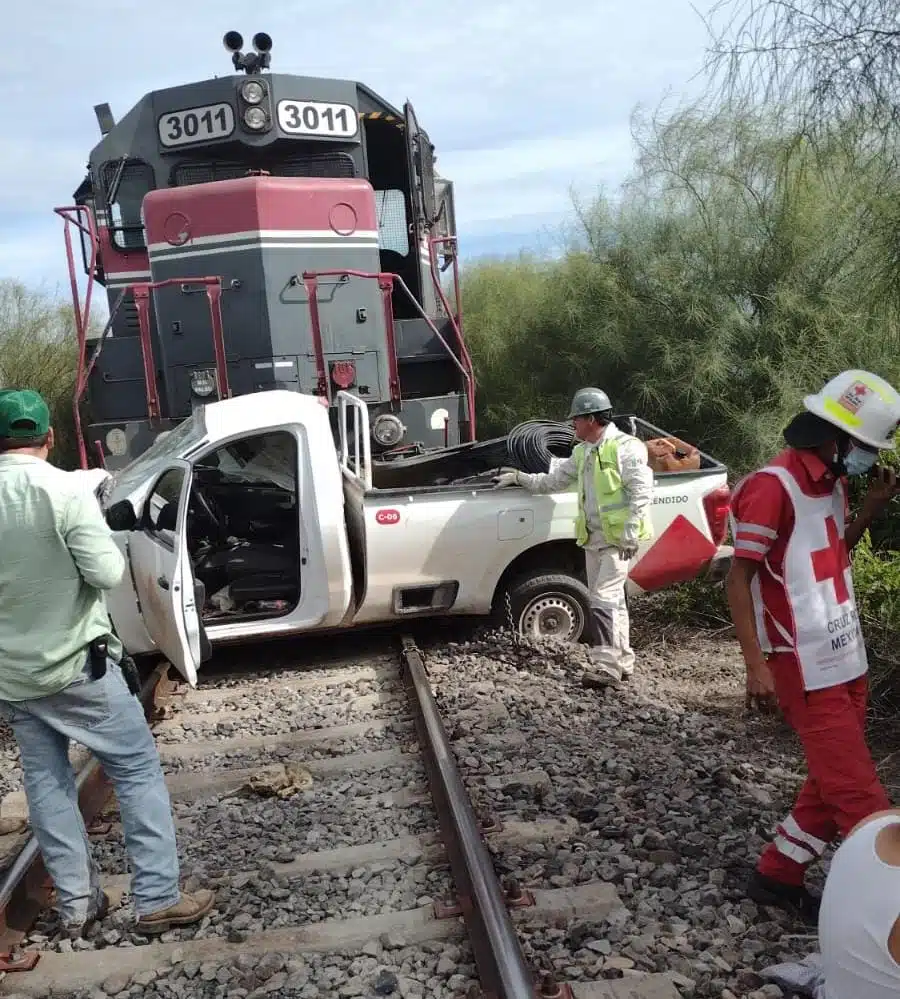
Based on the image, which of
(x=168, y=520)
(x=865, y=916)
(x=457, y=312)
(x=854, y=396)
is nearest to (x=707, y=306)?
(x=457, y=312)

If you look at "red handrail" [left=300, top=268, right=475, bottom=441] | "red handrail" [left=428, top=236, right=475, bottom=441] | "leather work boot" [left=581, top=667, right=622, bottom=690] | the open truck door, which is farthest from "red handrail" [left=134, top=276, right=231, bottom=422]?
"leather work boot" [left=581, top=667, right=622, bottom=690]

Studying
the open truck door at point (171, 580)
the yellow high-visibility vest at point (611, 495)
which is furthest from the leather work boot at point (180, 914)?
the yellow high-visibility vest at point (611, 495)

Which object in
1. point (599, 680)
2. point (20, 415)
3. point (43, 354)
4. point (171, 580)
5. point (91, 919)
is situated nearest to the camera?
point (20, 415)

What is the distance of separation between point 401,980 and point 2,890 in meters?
1.55

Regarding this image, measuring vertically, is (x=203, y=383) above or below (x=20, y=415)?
above

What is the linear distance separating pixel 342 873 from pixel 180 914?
64cm

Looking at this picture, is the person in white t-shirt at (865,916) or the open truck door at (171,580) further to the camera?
the open truck door at (171,580)

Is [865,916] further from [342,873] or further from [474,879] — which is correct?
[342,873]

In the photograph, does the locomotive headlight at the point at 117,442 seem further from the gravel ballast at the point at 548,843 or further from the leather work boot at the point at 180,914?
the leather work boot at the point at 180,914

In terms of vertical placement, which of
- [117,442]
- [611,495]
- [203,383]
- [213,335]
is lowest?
[611,495]

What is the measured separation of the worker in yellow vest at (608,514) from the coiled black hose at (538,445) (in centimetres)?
75

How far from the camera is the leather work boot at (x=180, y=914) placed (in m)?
3.30

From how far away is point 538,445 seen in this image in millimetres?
6875

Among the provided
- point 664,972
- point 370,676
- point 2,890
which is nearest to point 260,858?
point 2,890
